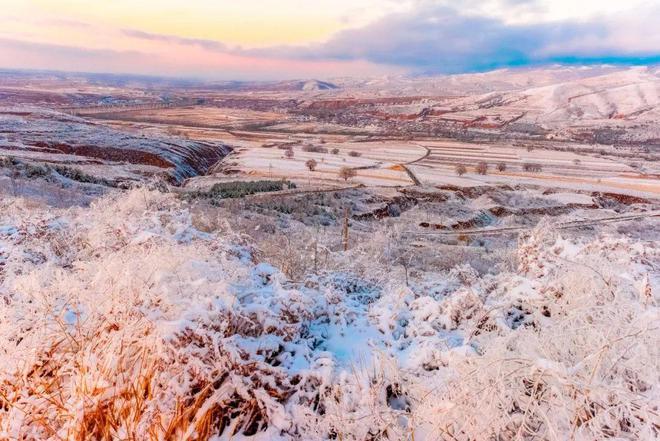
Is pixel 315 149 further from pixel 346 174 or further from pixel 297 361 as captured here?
pixel 297 361

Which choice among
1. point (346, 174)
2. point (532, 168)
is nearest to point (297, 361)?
point (346, 174)

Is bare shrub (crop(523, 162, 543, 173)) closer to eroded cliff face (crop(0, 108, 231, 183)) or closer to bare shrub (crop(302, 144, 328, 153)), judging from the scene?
bare shrub (crop(302, 144, 328, 153))

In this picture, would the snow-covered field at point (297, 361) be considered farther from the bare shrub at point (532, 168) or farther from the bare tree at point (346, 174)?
the bare shrub at point (532, 168)

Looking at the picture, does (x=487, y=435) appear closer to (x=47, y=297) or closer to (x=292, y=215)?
(x=47, y=297)

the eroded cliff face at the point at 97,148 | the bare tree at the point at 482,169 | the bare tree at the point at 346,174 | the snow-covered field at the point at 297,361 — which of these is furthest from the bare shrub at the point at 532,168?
the snow-covered field at the point at 297,361

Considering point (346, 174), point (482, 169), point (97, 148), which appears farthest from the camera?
point (482, 169)

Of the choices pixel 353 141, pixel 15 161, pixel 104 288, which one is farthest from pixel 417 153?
pixel 104 288

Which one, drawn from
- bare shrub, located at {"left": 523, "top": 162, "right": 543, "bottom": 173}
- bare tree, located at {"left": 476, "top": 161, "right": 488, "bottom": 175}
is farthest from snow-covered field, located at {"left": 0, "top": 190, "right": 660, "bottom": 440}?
bare shrub, located at {"left": 523, "top": 162, "right": 543, "bottom": 173}

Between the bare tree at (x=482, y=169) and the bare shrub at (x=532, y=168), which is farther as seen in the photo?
the bare shrub at (x=532, y=168)
